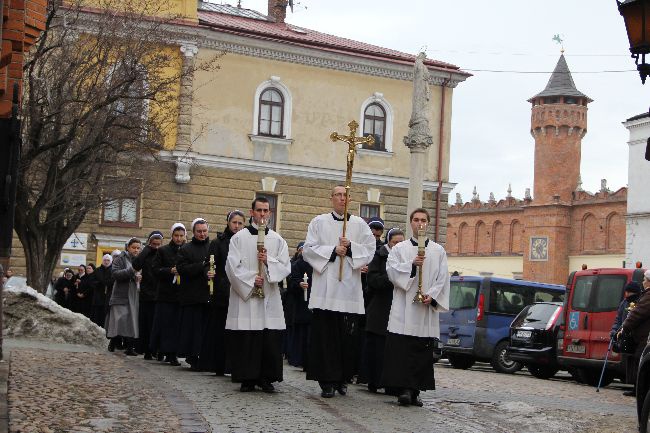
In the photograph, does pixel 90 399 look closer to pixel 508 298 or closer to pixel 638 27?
pixel 638 27

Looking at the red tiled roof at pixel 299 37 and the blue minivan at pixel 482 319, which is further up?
the red tiled roof at pixel 299 37

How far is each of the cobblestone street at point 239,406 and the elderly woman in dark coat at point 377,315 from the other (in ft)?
1.02

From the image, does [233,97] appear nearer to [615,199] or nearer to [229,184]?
[229,184]

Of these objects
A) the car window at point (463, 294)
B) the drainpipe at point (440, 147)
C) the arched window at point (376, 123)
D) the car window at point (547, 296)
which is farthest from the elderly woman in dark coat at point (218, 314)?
the drainpipe at point (440, 147)

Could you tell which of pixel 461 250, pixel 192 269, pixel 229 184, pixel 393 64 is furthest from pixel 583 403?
pixel 461 250

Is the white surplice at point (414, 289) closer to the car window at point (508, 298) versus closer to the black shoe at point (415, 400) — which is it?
the black shoe at point (415, 400)

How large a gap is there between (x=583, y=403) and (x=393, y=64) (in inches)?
1129

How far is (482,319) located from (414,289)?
1121 centimetres

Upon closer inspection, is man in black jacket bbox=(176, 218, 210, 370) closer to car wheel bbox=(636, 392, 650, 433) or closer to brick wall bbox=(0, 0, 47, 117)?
brick wall bbox=(0, 0, 47, 117)

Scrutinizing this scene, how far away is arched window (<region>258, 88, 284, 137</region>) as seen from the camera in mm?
40062

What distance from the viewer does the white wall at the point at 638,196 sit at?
6412 cm

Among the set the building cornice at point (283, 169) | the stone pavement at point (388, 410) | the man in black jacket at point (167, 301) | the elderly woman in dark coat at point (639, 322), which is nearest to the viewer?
the stone pavement at point (388, 410)

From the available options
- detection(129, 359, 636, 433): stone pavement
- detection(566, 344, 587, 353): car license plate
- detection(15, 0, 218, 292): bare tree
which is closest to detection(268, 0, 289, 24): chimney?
detection(15, 0, 218, 292): bare tree

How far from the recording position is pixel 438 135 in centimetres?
4250
